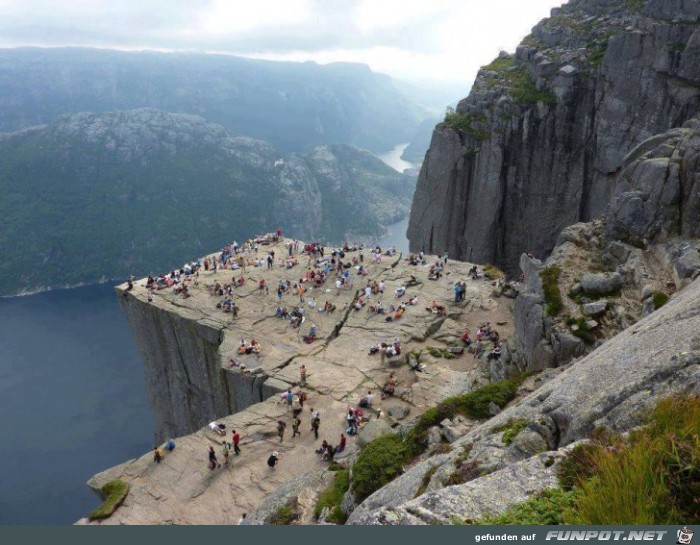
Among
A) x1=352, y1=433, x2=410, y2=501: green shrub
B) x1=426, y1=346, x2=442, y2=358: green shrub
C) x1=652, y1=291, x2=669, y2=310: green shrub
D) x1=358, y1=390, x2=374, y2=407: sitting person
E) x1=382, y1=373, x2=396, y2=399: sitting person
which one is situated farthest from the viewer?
x1=426, y1=346, x2=442, y2=358: green shrub

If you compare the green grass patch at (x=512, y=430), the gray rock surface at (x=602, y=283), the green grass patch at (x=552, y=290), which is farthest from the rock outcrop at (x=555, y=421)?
the gray rock surface at (x=602, y=283)

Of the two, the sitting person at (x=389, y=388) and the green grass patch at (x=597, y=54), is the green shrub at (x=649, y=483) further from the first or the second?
the green grass patch at (x=597, y=54)

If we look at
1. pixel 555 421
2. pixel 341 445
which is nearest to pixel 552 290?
pixel 555 421

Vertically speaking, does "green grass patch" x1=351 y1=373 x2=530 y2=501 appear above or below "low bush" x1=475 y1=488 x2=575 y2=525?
below

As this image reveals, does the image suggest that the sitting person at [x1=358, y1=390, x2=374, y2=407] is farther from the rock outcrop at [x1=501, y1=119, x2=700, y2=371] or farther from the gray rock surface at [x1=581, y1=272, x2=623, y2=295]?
the gray rock surface at [x1=581, y1=272, x2=623, y2=295]

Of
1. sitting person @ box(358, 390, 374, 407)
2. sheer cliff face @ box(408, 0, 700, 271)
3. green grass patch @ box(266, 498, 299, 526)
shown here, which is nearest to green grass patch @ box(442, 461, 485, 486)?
green grass patch @ box(266, 498, 299, 526)

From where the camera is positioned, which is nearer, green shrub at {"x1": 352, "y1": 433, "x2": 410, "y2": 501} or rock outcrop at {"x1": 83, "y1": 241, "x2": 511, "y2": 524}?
green shrub at {"x1": 352, "y1": 433, "x2": 410, "y2": 501}

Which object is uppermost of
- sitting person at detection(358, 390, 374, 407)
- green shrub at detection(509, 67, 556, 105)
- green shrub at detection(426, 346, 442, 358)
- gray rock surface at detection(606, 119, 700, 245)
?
green shrub at detection(509, 67, 556, 105)
